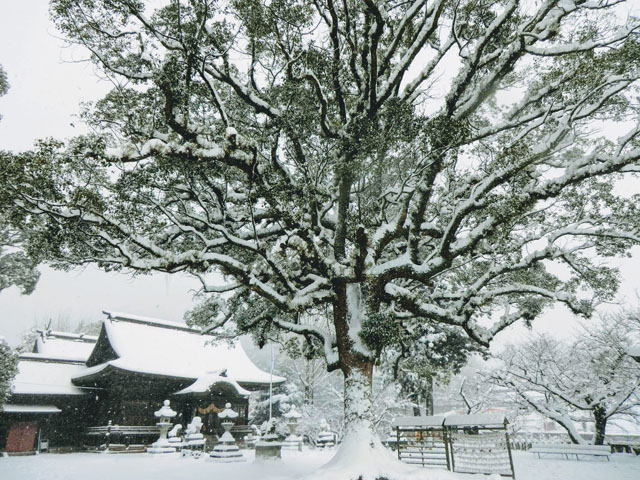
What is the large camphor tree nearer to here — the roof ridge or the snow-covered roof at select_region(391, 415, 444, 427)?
the snow-covered roof at select_region(391, 415, 444, 427)

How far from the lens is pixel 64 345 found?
2894cm

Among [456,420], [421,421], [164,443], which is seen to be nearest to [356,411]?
[456,420]

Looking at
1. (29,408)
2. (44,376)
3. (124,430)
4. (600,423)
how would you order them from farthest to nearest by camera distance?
(44,376), (124,430), (29,408), (600,423)

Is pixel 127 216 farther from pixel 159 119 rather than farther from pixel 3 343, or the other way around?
pixel 3 343

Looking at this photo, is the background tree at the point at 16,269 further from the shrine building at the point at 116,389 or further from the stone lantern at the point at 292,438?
the stone lantern at the point at 292,438

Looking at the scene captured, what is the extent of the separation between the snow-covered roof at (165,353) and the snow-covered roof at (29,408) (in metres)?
2.00

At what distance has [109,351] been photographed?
2420cm

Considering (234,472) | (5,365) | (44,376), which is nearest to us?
(234,472)

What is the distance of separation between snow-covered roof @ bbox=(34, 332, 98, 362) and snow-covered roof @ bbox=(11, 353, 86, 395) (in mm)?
1252

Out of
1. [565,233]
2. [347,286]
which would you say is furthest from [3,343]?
[565,233]

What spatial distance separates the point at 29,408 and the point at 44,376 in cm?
254

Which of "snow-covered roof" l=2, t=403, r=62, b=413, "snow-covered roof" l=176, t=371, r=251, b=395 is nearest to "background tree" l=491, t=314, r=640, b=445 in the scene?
"snow-covered roof" l=176, t=371, r=251, b=395

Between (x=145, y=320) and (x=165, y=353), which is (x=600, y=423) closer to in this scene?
(x=165, y=353)

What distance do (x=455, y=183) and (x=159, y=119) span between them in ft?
31.5
